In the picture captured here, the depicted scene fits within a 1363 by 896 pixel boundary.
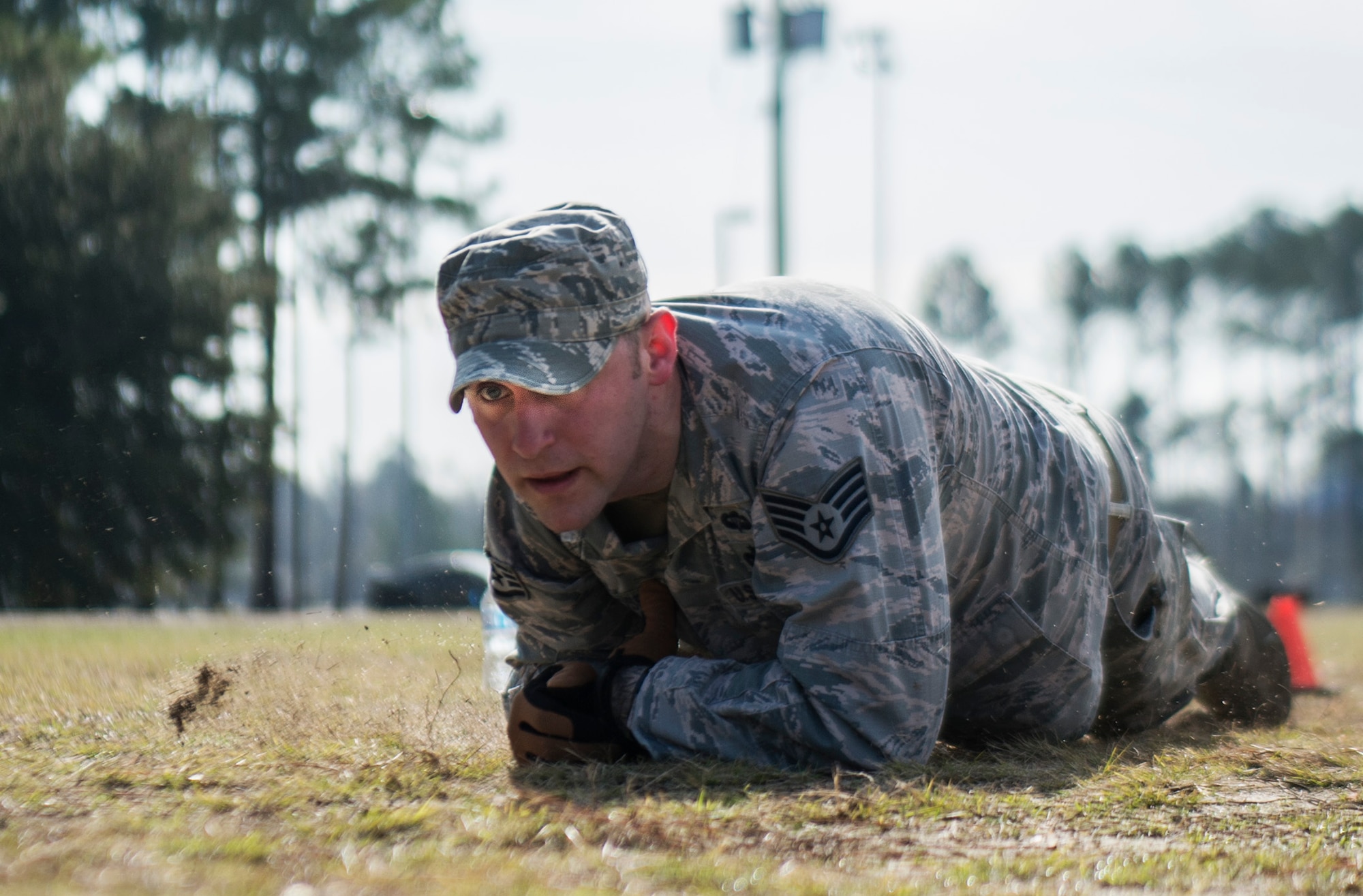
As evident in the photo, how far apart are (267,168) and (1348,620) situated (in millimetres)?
15901

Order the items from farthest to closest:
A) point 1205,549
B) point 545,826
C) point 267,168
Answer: point 267,168, point 1205,549, point 545,826

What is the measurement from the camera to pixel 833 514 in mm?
2344

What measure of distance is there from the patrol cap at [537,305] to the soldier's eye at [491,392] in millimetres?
36

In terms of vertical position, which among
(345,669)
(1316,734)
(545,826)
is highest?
(545,826)

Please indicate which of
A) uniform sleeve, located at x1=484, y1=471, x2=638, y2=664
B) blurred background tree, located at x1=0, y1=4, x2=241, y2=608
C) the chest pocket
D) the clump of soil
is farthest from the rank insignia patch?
blurred background tree, located at x1=0, y1=4, x2=241, y2=608

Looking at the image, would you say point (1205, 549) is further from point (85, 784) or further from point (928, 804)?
point (85, 784)

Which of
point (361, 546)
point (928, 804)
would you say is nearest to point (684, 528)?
point (928, 804)

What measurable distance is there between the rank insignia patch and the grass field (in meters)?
0.41

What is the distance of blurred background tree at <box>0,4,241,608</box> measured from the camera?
4.41 meters

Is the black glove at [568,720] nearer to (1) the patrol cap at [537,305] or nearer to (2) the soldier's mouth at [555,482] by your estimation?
(2) the soldier's mouth at [555,482]

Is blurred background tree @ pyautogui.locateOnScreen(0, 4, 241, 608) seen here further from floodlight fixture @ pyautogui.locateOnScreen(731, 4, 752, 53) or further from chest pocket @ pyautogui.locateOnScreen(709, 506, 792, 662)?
floodlight fixture @ pyautogui.locateOnScreen(731, 4, 752, 53)

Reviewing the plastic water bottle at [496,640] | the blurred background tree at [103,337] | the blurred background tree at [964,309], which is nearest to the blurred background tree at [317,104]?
the blurred background tree at [103,337]

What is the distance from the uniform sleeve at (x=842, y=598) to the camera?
7.61 ft

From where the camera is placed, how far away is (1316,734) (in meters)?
3.37
